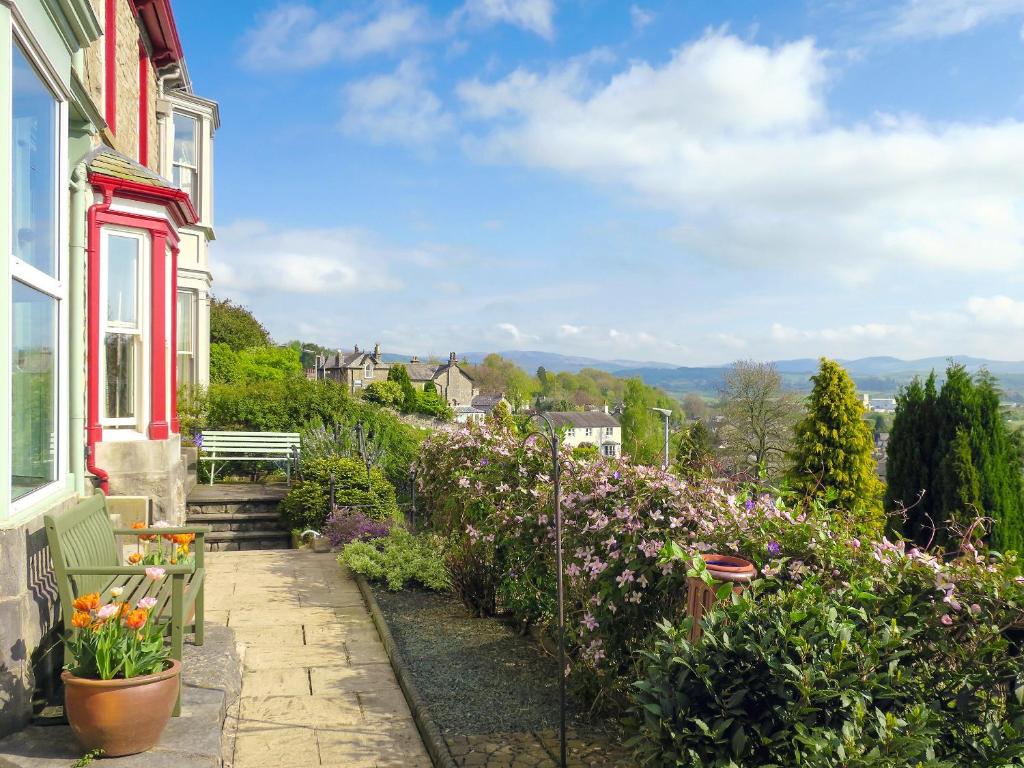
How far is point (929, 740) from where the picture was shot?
7.62 ft

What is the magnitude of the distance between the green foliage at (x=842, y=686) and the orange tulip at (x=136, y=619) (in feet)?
7.10

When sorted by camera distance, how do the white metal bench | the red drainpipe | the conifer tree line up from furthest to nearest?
the white metal bench, the conifer tree, the red drainpipe

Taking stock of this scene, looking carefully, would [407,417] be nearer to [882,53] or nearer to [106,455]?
[106,455]

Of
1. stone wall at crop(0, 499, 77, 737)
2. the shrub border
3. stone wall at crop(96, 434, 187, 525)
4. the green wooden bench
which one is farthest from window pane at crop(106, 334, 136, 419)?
stone wall at crop(0, 499, 77, 737)

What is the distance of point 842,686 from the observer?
2.53 m

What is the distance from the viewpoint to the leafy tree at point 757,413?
30.7 meters

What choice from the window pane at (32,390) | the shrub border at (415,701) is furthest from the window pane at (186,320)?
the window pane at (32,390)

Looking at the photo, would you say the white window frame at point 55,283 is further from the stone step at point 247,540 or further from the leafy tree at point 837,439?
the leafy tree at point 837,439

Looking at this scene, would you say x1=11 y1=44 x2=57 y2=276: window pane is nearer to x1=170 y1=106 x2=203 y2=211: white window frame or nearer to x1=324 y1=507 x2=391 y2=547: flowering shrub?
x1=324 y1=507 x2=391 y2=547: flowering shrub

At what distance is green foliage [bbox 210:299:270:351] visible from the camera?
28156 millimetres

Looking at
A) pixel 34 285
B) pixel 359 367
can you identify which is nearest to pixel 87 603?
pixel 34 285

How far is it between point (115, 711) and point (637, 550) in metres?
2.47

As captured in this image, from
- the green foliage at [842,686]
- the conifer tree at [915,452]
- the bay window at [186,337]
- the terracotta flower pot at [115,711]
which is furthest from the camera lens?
the bay window at [186,337]

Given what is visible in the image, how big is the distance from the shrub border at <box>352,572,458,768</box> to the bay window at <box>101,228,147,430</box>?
3.39 meters
